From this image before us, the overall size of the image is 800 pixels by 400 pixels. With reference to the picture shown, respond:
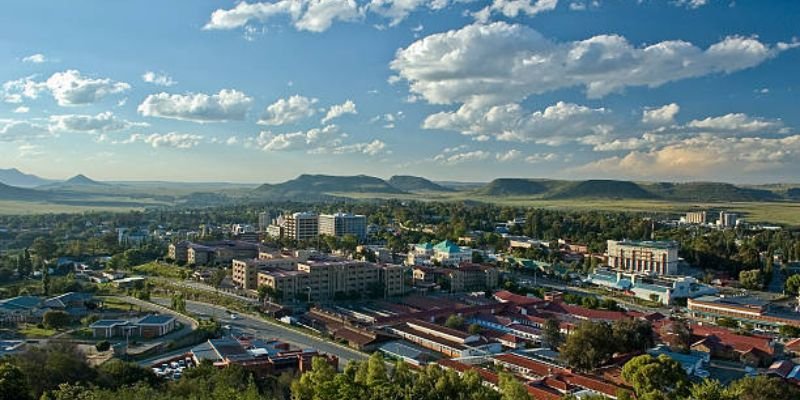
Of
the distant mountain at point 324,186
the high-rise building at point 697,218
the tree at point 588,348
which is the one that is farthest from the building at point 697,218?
the distant mountain at point 324,186

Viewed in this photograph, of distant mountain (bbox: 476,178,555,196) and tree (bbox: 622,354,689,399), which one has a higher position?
distant mountain (bbox: 476,178,555,196)

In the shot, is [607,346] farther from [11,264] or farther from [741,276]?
[11,264]

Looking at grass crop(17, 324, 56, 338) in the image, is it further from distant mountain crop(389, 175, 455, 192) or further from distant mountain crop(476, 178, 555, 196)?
distant mountain crop(389, 175, 455, 192)

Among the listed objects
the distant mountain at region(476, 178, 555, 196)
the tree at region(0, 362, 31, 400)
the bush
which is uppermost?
the distant mountain at region(476, 178, 555, 196)

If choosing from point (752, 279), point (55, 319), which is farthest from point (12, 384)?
point (752, 279)

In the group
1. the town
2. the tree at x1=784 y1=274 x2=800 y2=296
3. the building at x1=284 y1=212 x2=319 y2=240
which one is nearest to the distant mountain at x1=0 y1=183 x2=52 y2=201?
the town

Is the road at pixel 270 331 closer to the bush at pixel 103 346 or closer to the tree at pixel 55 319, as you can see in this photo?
the bush at pixel 103 346

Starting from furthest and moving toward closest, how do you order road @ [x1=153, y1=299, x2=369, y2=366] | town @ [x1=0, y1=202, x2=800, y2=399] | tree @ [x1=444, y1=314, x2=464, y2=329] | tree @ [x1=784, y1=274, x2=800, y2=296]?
tree @ [x1=784, y1=274, x2=800, y2=296]
tree @ [x1=444, y1=314, x2=464, y2=329]
road @ [x1=153, y1=299, x2=369, y2=366]
town @ [x1=0, y1=202, x2=800, y2=399]
